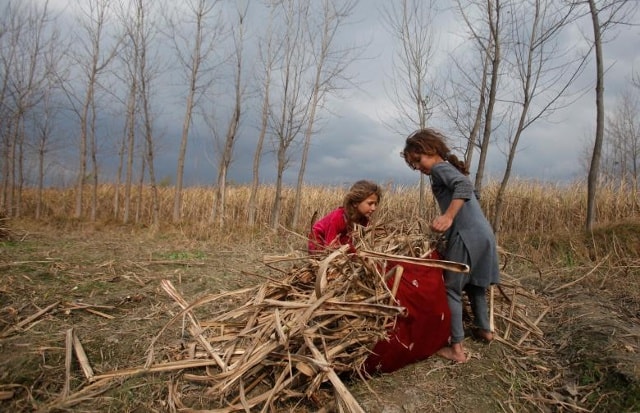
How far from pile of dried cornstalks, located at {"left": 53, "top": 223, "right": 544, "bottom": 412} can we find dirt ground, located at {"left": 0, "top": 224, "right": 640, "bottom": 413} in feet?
0.32

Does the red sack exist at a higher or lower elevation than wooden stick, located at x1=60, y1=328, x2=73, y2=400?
higher

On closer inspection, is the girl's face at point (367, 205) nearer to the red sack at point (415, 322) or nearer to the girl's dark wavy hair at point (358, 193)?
the girl's dark wavy hair at point (358, 193)

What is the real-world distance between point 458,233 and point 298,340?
1116 mm

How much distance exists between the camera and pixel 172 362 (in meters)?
Answer: 2.22

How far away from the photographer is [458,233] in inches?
A: 94.7

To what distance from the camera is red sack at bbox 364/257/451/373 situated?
218 centimetres

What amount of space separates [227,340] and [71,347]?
1.00 metres

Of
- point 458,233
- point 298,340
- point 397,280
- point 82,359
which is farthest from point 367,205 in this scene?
point 82,359

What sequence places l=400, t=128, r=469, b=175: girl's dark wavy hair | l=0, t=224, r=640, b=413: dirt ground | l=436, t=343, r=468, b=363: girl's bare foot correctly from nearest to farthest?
l=0, t=224, r=640, b=413: dirt ground → l=436, t=343, r=468, b=363: girl's bare foot → l=400, t=128, r=469, b=175: girl's dark wavy hair

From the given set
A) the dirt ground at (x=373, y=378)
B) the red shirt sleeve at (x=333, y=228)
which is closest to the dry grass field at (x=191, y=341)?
the dirt ground at (x=373, y=378)

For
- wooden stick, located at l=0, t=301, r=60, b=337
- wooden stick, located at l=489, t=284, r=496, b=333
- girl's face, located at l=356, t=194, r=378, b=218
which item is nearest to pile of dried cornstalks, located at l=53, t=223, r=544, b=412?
wooden stick, located at l=489, t=284, r=496, b=333

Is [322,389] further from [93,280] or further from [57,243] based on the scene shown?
[57,243]

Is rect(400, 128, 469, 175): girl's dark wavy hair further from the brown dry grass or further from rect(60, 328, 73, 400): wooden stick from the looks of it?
the brown dry grass

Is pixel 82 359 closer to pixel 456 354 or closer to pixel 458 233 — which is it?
pixel 456 354
